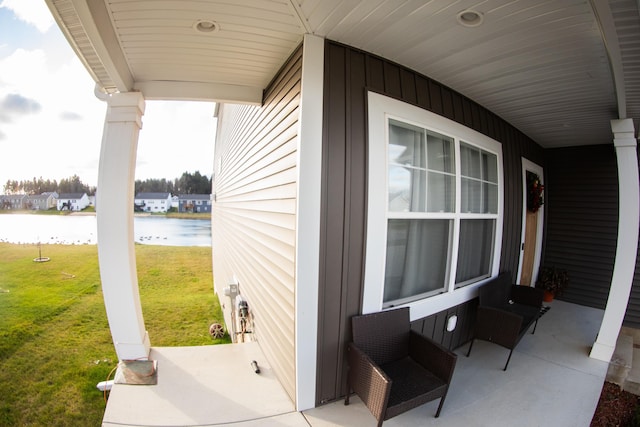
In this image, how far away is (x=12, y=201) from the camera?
4.33 m

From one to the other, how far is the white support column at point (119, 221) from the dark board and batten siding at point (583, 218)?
6697mm

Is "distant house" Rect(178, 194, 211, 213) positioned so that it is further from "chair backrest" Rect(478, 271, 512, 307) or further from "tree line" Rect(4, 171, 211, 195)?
"chair backrest" Rect(478, 271, 512, 307)

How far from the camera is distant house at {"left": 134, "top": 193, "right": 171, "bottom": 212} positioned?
17.1 meters

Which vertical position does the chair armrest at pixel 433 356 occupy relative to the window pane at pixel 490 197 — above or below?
below

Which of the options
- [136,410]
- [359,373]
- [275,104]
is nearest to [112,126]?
[275,104]

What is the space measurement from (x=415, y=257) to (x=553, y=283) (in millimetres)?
3966

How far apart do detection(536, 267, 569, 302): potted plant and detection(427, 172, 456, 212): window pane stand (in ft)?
11.8

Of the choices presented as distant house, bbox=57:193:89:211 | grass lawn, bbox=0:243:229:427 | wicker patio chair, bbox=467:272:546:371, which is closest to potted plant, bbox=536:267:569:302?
wicker patio chair, bbox=467:272:546:371

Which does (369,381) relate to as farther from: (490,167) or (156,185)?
(156,185)

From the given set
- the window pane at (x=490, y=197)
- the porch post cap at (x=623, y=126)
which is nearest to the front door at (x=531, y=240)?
the window pane at (x=490, y=197)

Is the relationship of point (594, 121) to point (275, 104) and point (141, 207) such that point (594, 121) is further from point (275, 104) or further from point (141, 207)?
point (141, 207)

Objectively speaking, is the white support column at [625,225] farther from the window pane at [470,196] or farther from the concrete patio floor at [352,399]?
the window pane at [470,196]

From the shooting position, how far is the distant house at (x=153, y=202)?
1711 centimetres

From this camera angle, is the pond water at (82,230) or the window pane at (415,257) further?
the pond water at (82,230)
